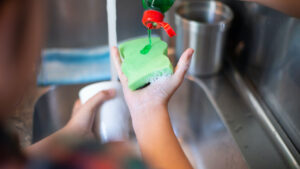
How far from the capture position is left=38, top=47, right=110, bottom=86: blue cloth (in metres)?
0.84

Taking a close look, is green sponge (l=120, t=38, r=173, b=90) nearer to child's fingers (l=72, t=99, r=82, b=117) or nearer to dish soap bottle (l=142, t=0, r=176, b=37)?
dish soap bottle (l=142, t=0, r=176, b=37)

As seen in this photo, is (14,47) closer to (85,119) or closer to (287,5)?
(85,119)

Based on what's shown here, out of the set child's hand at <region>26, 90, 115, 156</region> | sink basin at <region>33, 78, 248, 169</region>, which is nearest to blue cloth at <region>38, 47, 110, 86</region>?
sink basin at <region>33, 78, 248, 169</region>

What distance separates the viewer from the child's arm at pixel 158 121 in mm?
448

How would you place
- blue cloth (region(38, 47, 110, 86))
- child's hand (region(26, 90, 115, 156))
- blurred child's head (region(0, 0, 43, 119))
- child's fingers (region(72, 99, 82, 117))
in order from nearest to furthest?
1. blurred child's head (region(0, 0, 43, 119))
2. child's hand (region(26, 90, 115, 156))
3. child's fingers (region(72, 99, 82, 117))
4. blue cloth (region(38, 47, 110, 86))

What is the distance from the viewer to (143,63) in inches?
21.7

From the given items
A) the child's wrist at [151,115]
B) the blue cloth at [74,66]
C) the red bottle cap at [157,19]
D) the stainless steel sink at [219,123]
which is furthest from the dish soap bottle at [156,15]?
the blue cloth at [74,66]

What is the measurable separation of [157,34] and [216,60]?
22cm

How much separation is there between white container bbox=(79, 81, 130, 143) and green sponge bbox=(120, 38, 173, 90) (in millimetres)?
113

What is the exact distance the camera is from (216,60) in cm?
79

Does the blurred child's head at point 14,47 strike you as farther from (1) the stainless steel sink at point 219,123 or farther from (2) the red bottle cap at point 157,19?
(1) the stainless steel sink at point 219,123

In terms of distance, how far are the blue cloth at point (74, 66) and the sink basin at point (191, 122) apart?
38mm

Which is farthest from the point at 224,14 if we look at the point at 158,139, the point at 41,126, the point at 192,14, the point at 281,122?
the point at 41,126

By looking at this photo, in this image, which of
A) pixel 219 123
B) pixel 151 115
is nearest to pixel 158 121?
pixel 151 115
